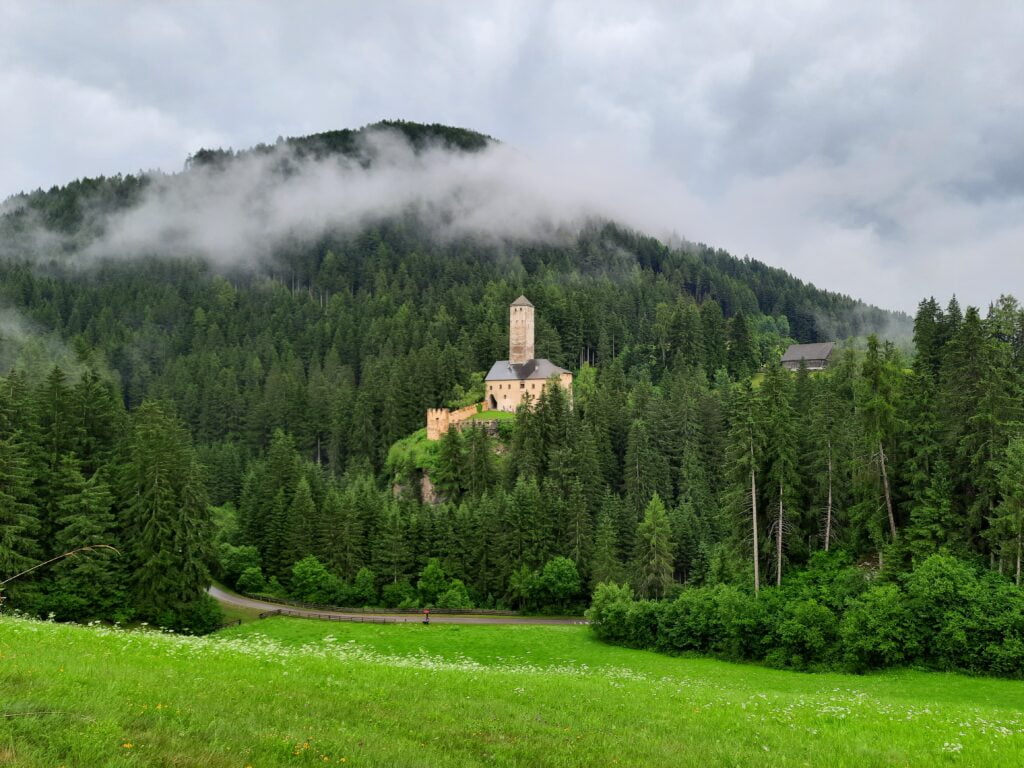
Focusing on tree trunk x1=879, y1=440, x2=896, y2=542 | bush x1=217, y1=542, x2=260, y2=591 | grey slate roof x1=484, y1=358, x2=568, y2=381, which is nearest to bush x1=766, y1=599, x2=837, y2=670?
tree trunk x1=879, y1=440, x2=896, y2=542

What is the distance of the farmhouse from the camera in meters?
119

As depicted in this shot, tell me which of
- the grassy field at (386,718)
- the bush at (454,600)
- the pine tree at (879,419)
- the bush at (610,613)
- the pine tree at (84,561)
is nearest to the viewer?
the grassy field at (386,718)

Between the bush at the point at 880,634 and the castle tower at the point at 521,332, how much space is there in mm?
77197

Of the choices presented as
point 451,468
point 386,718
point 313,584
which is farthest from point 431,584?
point 386,718

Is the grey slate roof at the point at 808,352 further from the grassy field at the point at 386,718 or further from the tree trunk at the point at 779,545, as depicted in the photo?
→ the grassy field at the point at 386,718

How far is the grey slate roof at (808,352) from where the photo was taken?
393ft

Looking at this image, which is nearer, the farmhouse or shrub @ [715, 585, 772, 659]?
shrub @ [715, 585, 772, 659]

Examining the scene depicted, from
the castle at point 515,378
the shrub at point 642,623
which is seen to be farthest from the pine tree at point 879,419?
the castle at point 515,378

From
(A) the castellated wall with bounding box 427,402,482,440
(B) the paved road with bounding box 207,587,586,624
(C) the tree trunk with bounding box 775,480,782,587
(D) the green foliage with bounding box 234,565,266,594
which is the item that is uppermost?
(A) the castellated wall with bounding box 427,402,482,440

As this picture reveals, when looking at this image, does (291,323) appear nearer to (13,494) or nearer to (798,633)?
(13,494)

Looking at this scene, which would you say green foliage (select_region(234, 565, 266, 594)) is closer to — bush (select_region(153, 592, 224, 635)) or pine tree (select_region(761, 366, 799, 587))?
bush (select_region(153, 592, 224, 635))

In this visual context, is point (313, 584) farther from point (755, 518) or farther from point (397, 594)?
point (755, 518)

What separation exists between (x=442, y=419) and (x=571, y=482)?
→ 2533cm

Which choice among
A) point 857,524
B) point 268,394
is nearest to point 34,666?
point 857,524
